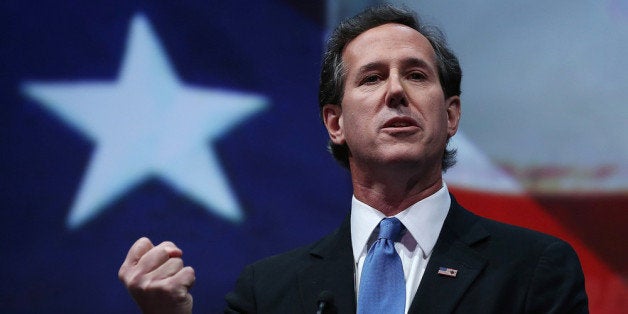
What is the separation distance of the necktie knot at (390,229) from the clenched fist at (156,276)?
1.53 ft

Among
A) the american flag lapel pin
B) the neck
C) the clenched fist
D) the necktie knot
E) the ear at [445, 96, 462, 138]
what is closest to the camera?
the clenched fist

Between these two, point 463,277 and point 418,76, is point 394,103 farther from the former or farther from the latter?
point 463,277

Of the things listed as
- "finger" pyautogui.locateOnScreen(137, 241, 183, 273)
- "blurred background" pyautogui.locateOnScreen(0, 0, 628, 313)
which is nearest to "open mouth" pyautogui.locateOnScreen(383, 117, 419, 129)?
"finger" pyautogui.locateOnScreen(137, 241, 183, 273)

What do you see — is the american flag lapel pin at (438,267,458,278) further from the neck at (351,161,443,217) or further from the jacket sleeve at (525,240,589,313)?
the neck at (351,161,443,217)

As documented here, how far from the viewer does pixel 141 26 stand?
116 inches

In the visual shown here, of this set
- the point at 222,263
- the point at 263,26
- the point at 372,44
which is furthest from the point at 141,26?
the point at 372,44

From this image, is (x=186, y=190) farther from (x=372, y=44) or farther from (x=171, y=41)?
(x=372, y=44)

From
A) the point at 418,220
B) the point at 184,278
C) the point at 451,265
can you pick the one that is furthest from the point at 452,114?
the point at 184,278

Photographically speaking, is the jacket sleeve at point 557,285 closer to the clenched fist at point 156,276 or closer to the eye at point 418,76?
the eye at point 418,76

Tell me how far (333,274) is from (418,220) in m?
0.23

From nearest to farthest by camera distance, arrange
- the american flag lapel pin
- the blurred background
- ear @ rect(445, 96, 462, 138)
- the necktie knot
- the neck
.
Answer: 1. the american flag lapel pin
2. the necktie knot
3. the neck
4. ear @ rect(445, 96, 462, 138)
5. the blurred background

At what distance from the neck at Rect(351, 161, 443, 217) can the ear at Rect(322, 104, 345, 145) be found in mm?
217

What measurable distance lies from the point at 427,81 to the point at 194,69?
1115 millimetres

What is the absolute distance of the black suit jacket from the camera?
5.61 feet
